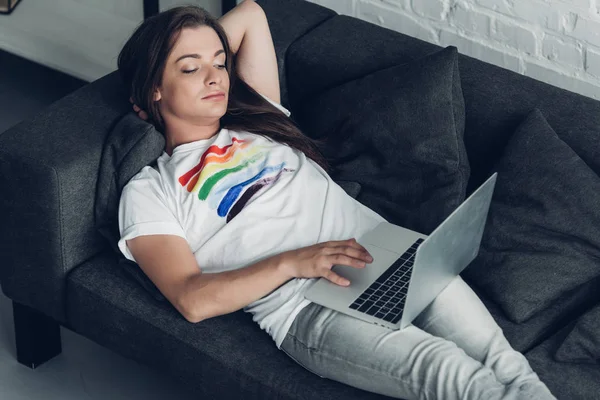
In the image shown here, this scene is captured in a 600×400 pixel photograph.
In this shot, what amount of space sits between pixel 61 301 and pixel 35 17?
1.69 metres

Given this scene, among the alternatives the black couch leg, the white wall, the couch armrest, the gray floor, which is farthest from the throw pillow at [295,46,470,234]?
the white wall

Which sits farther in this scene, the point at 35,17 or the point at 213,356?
the point at 35,17

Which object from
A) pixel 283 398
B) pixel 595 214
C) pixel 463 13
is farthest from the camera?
pixel 463 13

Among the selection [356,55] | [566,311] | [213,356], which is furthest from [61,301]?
[566,311]

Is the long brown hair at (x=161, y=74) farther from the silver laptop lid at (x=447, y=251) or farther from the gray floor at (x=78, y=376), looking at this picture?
the gray floor at (x=78, y=376)

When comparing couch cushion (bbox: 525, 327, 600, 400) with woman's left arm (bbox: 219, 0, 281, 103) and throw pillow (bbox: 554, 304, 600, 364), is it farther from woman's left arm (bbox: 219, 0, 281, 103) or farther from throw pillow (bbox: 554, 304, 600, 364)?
woman's left arm (bbox: 219, 0, 281, 103)

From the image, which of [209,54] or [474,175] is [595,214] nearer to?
[474,175]

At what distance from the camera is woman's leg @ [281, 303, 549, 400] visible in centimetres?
204

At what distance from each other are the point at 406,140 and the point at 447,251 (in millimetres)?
507

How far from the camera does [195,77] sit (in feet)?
7.92

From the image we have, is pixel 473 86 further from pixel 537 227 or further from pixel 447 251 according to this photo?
pixel 447 251

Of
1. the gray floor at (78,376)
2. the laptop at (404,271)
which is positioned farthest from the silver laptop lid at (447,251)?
the gray floor at (78,376)

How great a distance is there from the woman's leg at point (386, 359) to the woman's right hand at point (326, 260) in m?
0.07

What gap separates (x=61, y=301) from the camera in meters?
2.53
